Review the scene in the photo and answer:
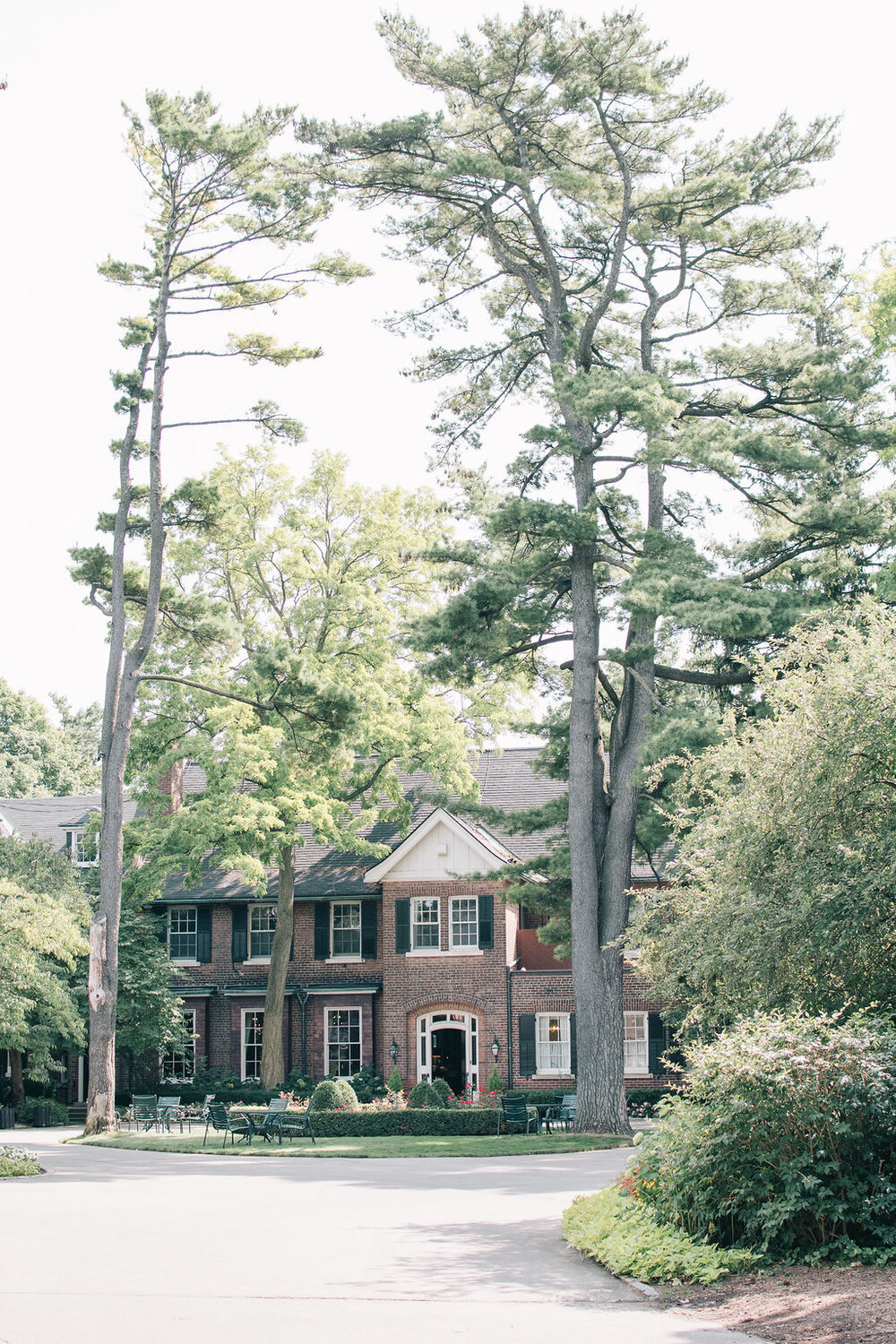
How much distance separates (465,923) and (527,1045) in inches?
132

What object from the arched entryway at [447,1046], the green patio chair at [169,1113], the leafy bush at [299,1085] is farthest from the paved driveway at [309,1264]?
the arched entryway at [447,1046]

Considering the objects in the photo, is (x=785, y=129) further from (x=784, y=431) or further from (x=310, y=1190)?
(x=310, y=1190)

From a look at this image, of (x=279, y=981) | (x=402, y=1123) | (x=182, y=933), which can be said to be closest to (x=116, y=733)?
(x=279, y=981)

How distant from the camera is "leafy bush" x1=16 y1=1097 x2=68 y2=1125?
3316 cm

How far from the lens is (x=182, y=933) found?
36594 mm

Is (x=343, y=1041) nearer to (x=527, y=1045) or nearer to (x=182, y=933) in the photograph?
(x=527, y=1045)

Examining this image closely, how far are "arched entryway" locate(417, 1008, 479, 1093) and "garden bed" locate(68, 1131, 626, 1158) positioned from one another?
7345 mm

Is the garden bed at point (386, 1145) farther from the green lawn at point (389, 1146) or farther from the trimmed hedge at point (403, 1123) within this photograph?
the trimmed hedge at point (403, 1123)

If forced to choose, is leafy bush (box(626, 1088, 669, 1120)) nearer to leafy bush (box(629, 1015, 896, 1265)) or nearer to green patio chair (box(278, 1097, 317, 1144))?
green patio chair (box(278, 1097, 317, 1144))

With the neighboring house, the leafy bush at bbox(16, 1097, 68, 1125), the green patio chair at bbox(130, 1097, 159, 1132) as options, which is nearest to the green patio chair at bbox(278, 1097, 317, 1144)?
the green patio chair at bbox(130, 1097, 159, 1132)

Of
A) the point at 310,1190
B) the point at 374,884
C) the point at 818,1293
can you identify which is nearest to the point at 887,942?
the point at 818,1293

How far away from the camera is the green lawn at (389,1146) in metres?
22.1

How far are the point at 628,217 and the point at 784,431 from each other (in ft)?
17.7

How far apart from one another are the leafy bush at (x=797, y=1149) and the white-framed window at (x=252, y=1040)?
26030 mm
